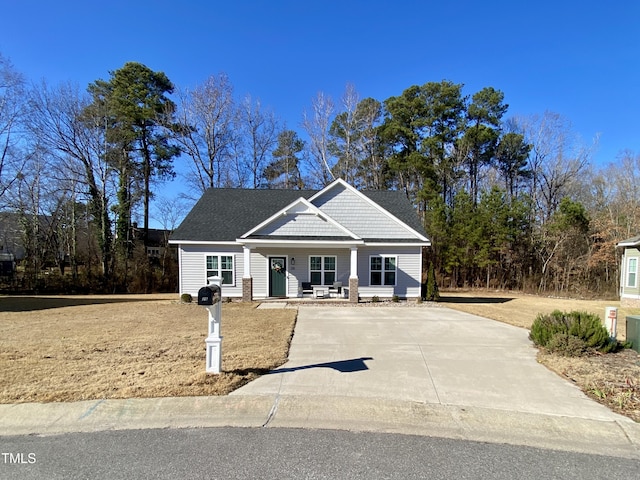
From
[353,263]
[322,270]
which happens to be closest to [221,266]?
[322,270]

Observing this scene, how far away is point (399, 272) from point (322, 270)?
151 inches

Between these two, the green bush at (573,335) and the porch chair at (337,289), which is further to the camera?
the porch chair at (337,289)

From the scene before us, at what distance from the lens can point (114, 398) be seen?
4.40m

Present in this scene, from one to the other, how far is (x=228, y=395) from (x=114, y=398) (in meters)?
1.43

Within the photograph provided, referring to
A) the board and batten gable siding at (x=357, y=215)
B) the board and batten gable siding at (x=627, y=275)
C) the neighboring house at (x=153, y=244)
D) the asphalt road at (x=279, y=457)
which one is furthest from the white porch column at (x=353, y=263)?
the neighboring house at (x=153, y=244)

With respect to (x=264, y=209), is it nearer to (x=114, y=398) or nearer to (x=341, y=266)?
(x=341, y=266)

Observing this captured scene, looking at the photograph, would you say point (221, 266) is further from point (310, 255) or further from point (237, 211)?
point (310, 255)

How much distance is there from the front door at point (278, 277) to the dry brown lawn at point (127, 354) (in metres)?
4.89

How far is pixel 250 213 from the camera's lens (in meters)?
19.1

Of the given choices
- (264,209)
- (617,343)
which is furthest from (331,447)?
(264,209)

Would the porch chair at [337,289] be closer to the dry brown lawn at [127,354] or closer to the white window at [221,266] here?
the dry brown lawn at [127,354]

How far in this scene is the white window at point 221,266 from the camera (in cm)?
1694

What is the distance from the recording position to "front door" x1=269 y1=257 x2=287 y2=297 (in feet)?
56.0

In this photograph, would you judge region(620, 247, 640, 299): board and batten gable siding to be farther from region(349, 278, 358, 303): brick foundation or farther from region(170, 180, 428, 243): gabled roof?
region(349, 278, 358, 303): brick foundation
